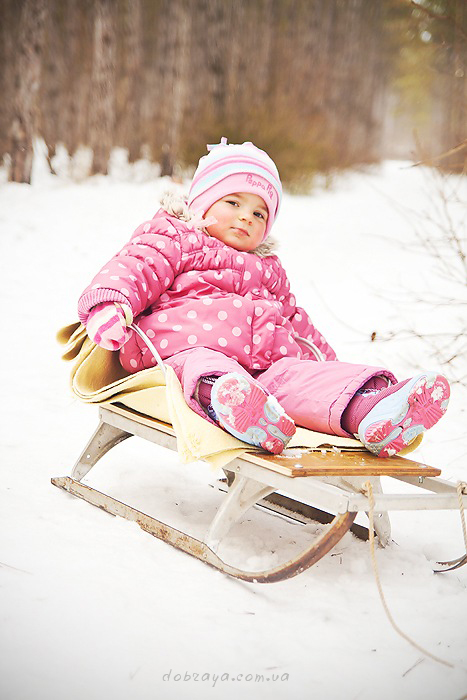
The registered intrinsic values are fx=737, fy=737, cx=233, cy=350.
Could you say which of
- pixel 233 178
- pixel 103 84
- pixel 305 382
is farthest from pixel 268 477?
pixel 103 84

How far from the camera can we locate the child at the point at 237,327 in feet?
6.65

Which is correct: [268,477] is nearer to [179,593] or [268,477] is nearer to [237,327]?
[179,593]

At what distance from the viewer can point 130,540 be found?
2170mm

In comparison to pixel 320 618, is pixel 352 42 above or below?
above

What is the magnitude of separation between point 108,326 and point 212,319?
14.9 inches

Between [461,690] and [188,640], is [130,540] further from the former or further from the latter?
[461,690]

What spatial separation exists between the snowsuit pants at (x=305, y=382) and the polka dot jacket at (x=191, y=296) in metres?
0.10

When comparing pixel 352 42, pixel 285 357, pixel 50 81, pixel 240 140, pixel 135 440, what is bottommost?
pixel 135 440

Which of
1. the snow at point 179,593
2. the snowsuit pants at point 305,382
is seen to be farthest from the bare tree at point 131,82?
the snowsuit pants at point 305,382

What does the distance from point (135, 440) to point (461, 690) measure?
2005 millimetres

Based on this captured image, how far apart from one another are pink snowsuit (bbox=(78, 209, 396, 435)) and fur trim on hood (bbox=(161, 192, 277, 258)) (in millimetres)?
26

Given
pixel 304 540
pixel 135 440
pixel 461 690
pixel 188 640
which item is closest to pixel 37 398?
pixel 135 440

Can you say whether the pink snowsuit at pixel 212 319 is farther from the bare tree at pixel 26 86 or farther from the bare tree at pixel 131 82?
the bare tree at pixel 131 82

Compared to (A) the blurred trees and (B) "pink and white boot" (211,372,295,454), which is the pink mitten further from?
(A) the blurred trees
